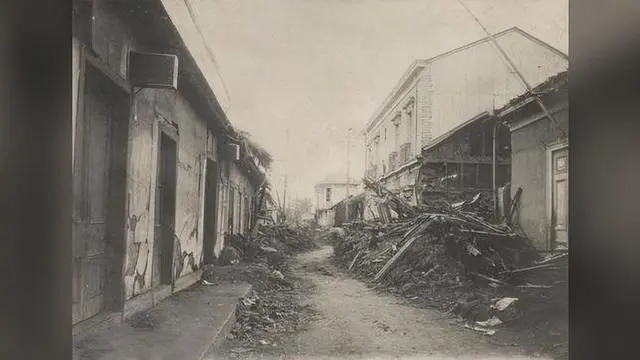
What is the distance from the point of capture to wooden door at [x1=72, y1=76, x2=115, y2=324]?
2.30 m

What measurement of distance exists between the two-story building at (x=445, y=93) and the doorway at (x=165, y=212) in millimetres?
898

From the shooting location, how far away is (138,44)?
8.05 feet

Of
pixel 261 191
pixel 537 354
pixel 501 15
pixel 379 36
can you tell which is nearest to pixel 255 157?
pixel 261 191

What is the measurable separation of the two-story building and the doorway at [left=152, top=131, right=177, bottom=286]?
90 cm

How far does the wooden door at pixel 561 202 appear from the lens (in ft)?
8.77

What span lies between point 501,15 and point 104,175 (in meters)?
1.90

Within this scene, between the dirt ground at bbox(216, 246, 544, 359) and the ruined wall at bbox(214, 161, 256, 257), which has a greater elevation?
the ruined wall at bbox(214, 161, 256, 257)

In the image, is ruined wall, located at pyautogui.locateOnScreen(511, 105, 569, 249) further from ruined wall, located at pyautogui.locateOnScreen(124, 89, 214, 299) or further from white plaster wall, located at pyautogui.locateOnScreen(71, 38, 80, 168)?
→ white plaster wall, located at pyautogui.locateOnScreen(71, 38, 80, 168)
